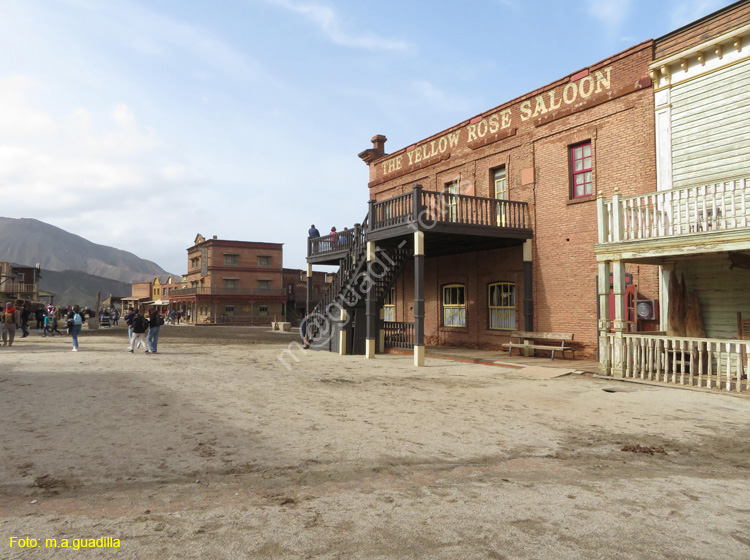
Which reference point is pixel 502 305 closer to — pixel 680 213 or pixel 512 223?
pixel 512 223

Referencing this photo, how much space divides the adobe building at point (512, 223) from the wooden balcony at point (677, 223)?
2185mm

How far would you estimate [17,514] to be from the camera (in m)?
3.56

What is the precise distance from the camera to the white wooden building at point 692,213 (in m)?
10.6

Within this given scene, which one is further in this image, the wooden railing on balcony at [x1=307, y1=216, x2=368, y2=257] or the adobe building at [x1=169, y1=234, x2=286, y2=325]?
the adobe building at [x1=169, y1=234, x2=286, y2=325]

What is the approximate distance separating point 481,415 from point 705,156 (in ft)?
29.8

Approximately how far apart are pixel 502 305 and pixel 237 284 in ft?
153

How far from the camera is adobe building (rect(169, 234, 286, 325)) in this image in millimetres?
57750

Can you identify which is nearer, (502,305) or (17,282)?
(502,305)

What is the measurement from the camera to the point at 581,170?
15188 mm

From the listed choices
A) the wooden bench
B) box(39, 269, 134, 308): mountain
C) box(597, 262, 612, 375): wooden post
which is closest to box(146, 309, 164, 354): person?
the wooden bench

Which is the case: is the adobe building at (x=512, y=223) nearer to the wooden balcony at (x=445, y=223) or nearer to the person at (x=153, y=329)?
the wooden balcony at (x=445, y=223)

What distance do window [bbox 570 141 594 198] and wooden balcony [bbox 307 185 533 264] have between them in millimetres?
1800

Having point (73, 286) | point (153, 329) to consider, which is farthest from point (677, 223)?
point (73, 286)

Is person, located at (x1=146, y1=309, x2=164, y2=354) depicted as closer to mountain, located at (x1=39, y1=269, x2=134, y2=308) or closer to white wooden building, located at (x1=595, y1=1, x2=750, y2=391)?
white wooden building, located at (x1=595, y1=1, x2=750, y2=391)
